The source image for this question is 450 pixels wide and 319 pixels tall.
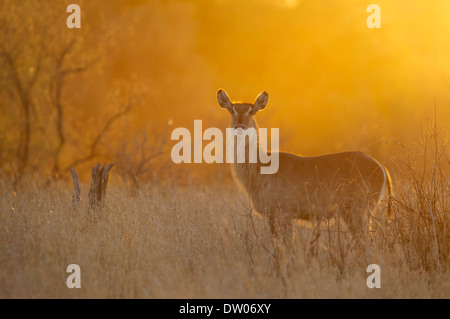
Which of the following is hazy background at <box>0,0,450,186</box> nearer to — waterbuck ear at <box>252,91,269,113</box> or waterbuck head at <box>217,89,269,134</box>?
waterbuck ear at <box>252,91,269,113</box>

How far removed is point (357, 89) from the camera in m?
31.4

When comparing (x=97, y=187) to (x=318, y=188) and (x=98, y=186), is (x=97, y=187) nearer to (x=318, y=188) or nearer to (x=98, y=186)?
(x=98, y=186)

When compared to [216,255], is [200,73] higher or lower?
higher

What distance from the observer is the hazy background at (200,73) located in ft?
60.7

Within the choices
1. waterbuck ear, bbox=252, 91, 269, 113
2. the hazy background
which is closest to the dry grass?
waterbuck ear, bbox=252, 91, 269, 113

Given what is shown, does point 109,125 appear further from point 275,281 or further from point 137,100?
point 275,281

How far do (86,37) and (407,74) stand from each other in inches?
637

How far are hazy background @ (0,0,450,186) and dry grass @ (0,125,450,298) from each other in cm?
659

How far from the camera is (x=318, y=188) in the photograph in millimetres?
7938

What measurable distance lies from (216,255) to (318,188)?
1.69 m

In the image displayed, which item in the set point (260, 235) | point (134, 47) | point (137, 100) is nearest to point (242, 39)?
point (134, 47)

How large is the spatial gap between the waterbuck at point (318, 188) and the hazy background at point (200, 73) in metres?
7.23

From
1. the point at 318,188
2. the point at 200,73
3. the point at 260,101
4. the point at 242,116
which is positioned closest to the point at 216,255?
the point at 318,188
